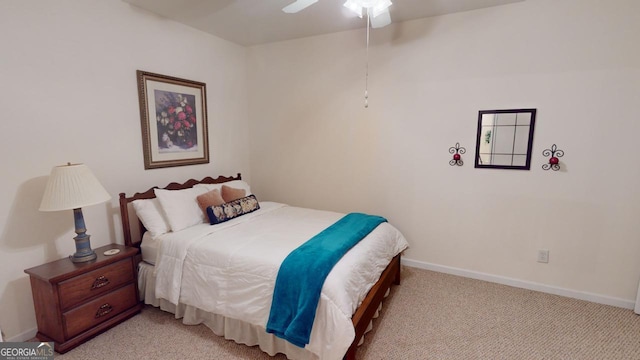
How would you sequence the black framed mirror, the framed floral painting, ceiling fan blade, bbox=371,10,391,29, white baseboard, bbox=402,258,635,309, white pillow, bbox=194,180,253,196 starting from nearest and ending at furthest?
ceiling fan blade, bbox=371,10,391,29, white baseboard, bbox=402,258,635,309, the black framed mirror, the framed floral painting, white pillow, bbox=194,180,253,196

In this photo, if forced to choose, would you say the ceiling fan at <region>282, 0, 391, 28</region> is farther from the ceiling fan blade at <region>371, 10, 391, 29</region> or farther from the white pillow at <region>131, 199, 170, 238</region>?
the white pillow at <region>131, 199, 170, 238</region>

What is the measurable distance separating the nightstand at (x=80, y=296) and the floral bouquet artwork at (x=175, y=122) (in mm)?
1230

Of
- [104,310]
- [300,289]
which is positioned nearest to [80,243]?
[104,310]

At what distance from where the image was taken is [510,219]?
2939mm

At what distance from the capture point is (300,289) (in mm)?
1804

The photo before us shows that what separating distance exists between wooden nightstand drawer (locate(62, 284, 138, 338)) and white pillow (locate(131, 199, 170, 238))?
48 cm

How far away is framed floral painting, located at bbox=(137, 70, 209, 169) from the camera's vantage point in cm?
291

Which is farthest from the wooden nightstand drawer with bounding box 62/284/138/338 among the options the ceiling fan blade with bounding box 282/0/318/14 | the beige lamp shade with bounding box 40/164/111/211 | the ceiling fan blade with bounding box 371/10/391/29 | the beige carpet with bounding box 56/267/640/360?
the ceiling fan blade with bounding box 371/10/391/29

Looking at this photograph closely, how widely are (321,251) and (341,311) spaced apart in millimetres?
423

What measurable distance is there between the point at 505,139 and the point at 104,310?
3.76 meters

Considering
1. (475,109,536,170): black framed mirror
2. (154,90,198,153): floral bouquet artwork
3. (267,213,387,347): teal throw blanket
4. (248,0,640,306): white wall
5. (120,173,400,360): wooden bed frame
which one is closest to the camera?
(267,213,387,347): teal throw blanket

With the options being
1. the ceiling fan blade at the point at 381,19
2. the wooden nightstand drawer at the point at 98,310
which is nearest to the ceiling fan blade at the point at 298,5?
the ceiling fan blade at the point at 381,19

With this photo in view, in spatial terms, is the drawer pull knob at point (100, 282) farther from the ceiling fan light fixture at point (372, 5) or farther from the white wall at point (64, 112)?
the ceiling fan light fixture at point (372, 5)

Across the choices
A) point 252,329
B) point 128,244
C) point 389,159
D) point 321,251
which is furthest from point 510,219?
point 128,244
